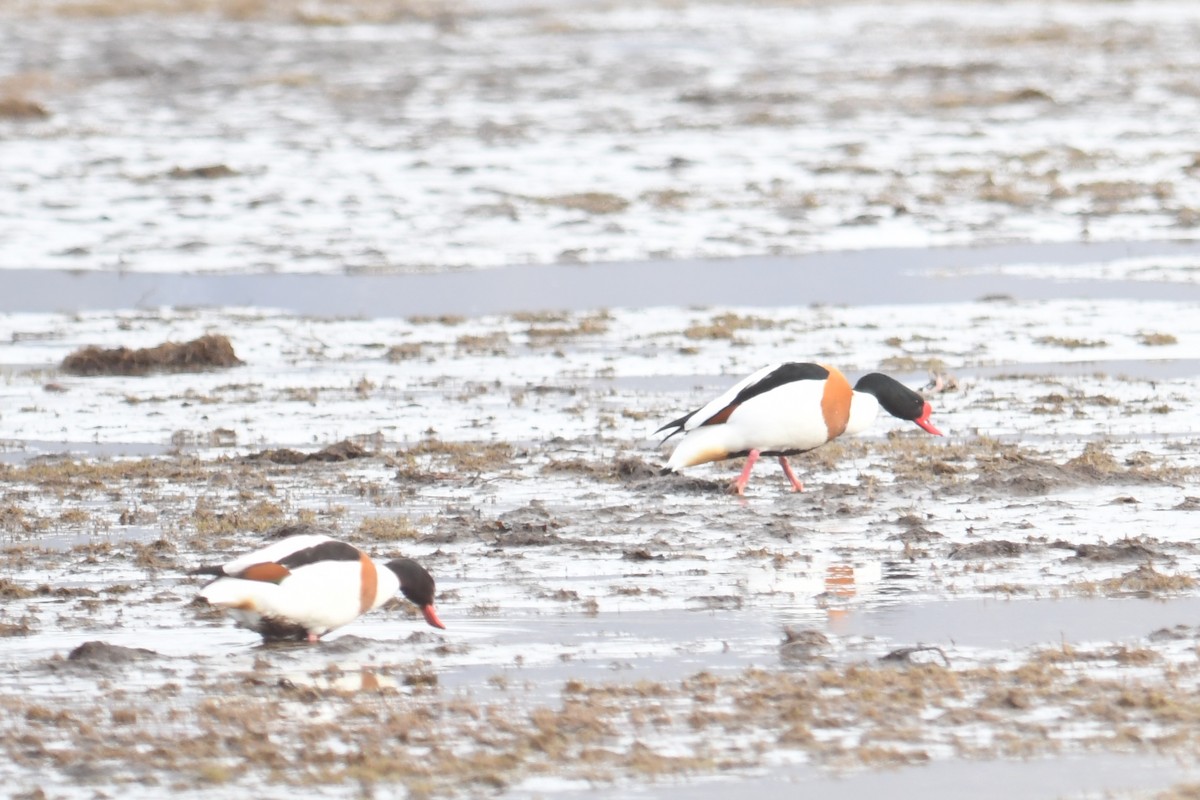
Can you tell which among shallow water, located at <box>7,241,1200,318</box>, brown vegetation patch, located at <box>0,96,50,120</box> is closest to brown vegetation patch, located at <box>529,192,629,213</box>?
shallow water, located at <box>7,241,1200,318</box>

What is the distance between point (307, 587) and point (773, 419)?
382 centimetres

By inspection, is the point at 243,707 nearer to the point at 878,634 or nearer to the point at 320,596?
the point at 320,596

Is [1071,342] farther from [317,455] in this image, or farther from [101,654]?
[101,654]

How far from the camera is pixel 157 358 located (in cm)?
1636

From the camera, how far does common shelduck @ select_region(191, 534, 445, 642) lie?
806 centimetres

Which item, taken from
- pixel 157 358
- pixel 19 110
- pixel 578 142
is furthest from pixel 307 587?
pixel 19 110

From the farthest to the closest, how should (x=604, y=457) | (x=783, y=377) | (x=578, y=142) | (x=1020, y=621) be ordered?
1. (x=578, y=142)
2. (x=604, y=457)
3. (x=783, y=377)
4. (x=1020, y=621)

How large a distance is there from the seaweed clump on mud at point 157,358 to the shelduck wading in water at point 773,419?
600cm

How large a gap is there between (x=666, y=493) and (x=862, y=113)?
26988 millimetres

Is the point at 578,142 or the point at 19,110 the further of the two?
the point at 19,110

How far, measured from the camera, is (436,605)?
8914 mm

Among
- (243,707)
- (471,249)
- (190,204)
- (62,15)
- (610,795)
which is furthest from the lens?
(62,15)

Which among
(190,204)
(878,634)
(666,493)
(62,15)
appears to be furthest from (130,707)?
(62,15)

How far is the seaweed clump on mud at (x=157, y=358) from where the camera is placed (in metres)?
16.2
